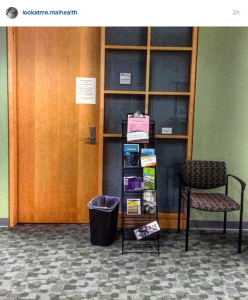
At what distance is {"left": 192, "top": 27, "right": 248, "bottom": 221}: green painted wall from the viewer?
3148 millimetres

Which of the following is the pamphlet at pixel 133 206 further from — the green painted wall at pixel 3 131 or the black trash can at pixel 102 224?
the green painted wall at pixel 3 131

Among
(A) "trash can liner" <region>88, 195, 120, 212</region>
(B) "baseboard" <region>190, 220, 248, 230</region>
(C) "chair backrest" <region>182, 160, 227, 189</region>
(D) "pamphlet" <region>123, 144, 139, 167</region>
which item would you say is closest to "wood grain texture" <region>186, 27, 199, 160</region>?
(C) "chair backrest" <region>182, 160, 227, 189</region>

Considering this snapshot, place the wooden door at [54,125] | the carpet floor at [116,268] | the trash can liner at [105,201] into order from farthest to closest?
the wooden door at [54,125]
the trash can liner at [105,201]
the carpet floor at [116,268]

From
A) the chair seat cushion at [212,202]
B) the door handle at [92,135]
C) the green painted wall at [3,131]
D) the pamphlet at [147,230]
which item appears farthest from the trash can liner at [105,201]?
the green painted wall at [3,131]

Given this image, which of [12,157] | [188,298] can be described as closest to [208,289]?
[188,298]

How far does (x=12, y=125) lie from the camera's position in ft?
10.7

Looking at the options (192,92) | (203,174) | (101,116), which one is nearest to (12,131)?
(101,116)

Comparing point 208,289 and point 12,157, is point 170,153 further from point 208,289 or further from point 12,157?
point 12,157

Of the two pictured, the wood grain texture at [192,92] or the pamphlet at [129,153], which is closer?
the pamphlet at [129,153]

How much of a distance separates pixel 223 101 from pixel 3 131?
2.59 m

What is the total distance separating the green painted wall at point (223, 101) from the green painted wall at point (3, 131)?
2205 mm

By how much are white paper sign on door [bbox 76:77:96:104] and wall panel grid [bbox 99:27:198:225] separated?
152mm

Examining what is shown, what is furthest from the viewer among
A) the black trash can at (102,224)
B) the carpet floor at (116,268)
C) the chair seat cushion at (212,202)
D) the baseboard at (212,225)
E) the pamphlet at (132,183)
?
the baseboard at (212,225)

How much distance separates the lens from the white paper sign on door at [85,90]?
329 centimetres
